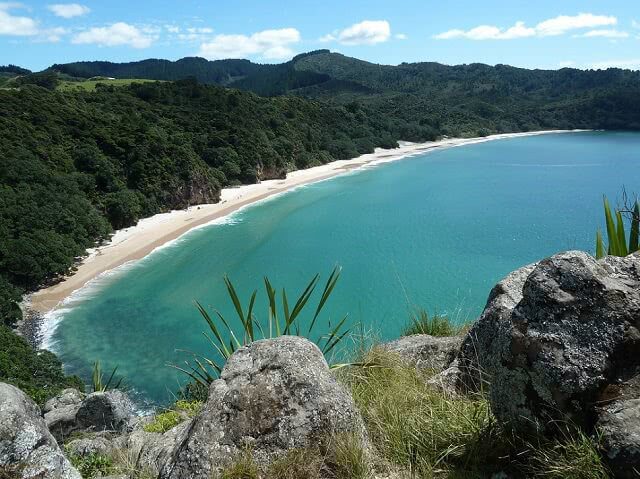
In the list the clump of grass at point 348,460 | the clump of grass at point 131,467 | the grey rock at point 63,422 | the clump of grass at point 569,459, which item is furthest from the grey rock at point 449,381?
the grey rock at point 63,422

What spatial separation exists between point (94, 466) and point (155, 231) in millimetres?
33210

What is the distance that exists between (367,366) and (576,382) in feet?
6.66

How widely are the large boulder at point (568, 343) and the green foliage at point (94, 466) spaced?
3.04 metres

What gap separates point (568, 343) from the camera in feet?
8.52

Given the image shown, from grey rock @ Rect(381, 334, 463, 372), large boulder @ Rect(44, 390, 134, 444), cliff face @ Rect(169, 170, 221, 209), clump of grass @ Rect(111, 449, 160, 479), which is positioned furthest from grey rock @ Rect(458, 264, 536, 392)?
cliff face @ Rect(169, 170, 221, 209)

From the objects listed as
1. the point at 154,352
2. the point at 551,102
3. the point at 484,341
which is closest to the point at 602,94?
the point at 551,102

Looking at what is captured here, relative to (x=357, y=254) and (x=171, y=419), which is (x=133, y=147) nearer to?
(x=357, y=254)

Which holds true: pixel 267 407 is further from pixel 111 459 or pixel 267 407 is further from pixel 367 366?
pixel 111 459

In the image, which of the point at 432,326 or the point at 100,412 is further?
the point at 100,412

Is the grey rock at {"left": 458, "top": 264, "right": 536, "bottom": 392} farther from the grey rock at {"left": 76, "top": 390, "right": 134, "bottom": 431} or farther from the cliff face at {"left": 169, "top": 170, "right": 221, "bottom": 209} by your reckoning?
the cliff face at {"left": 169, "top": 170, "right": 221, "bottom": 209}

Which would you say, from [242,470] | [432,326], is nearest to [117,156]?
[432,326]

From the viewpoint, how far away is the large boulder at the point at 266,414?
2947 mm

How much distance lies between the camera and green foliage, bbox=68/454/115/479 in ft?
13.6

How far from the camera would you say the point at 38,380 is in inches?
638
